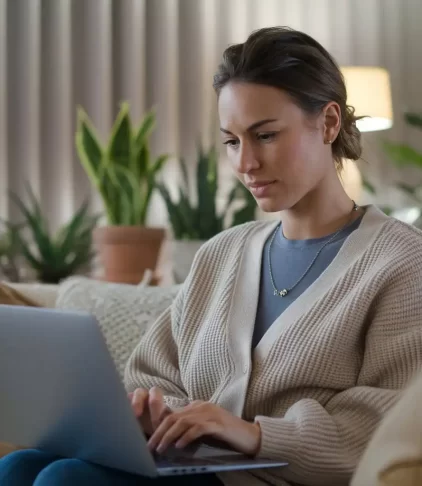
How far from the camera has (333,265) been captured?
1378mm

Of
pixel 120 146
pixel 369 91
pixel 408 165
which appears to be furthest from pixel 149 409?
pixel 408 165

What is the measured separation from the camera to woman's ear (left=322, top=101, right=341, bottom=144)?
1.41 meters

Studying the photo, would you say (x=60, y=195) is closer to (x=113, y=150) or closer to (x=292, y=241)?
(x=113, y=150)

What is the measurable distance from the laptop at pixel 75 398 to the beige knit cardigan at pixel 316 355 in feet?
0.32

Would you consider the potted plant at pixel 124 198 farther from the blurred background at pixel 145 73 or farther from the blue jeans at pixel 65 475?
the blue jeans at pixel 65 475

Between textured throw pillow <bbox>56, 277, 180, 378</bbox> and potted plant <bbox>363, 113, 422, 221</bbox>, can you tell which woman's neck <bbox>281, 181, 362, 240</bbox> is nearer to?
textured throw pillow <bbox>56, 277, 180, 378</bbox>

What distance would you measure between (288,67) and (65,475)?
0.70m

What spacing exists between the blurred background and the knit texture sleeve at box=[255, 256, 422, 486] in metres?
1.95

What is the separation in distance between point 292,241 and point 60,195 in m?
2.09

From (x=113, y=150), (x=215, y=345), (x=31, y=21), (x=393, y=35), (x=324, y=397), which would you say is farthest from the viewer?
(x=393, y=35)

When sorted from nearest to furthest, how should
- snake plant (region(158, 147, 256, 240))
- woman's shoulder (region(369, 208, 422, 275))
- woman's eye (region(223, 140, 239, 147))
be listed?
woman's shoulder (region(369, 208, 422, 275)) → woman's eye (region(223, 140, 239, 147)) → snake plant (region(158, 147, 256, 240))

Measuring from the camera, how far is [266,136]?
53.5 inches

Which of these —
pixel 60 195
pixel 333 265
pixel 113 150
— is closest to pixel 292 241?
pixel 333 265

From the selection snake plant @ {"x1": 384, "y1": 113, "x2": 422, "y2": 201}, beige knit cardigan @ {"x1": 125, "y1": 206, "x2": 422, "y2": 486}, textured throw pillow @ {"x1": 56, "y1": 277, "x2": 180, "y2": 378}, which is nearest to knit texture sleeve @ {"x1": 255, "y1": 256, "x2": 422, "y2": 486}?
beige knit cardigan @ {"x1": 125, "y1": 206, "x2": 422, "y2": 486}
